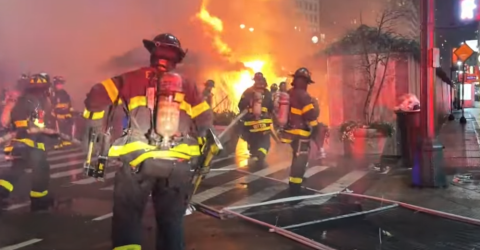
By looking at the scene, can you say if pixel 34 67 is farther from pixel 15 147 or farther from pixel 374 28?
pixel 374 28

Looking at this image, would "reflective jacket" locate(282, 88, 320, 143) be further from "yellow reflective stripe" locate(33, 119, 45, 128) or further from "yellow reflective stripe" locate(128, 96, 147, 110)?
"yellow reflective stripe" locate(128, 96, 147, 110)

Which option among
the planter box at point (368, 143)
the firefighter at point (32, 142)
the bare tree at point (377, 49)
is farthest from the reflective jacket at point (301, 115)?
the bare tree at point (377, 49)

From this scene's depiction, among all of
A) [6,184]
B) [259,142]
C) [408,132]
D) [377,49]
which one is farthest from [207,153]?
[377,49]

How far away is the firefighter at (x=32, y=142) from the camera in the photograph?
555 cm

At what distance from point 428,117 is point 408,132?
178cm

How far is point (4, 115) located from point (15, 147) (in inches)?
23.2

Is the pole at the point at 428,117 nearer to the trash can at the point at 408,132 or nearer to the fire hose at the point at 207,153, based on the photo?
the trash can at the point at 408,132

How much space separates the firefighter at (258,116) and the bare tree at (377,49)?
3.35 metres

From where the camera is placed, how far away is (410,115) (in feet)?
27.5

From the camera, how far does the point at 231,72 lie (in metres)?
10.2

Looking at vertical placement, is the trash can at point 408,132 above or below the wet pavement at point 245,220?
above

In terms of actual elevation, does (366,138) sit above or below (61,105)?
below

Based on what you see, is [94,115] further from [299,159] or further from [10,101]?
[299,159]

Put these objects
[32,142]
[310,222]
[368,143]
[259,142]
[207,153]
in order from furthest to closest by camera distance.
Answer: [368,143]
[259,142]
[32,142]
[310,222]
[207,153]
